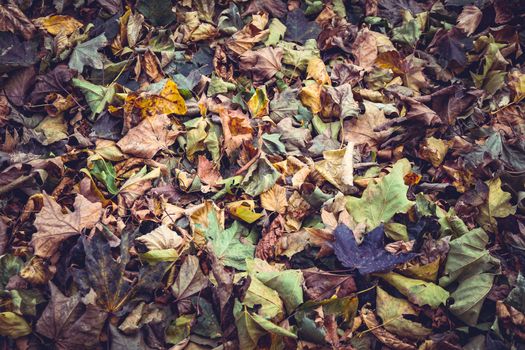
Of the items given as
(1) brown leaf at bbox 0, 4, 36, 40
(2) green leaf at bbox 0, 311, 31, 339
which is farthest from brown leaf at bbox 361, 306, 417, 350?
(1) brown leaf at bbox 0, 4, 36, 40

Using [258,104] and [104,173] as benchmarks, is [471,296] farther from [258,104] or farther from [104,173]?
[104,173]

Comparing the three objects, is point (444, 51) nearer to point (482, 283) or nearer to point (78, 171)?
point (482, 283)

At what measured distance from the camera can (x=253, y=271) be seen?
1647 mm

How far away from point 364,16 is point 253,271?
66.7 inches

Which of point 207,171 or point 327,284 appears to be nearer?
point 327,284

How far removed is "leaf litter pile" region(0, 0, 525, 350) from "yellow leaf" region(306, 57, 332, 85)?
0.01m

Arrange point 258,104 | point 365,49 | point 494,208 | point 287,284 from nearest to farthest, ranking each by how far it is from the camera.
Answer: point 287,284 → point 494,208 → point 258,104 → point 365,49

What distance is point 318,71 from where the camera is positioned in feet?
7.42

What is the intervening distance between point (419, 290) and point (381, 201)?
0.37 m

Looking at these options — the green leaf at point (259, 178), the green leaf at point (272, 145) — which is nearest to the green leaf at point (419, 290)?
the green leaf at point (259, 178)

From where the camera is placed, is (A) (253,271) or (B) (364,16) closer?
(A) (253,271)

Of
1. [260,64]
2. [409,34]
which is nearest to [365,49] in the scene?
[409,34]

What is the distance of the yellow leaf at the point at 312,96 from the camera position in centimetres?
216

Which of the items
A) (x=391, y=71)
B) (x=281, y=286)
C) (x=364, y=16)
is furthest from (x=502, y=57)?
(x=281, y=286)
